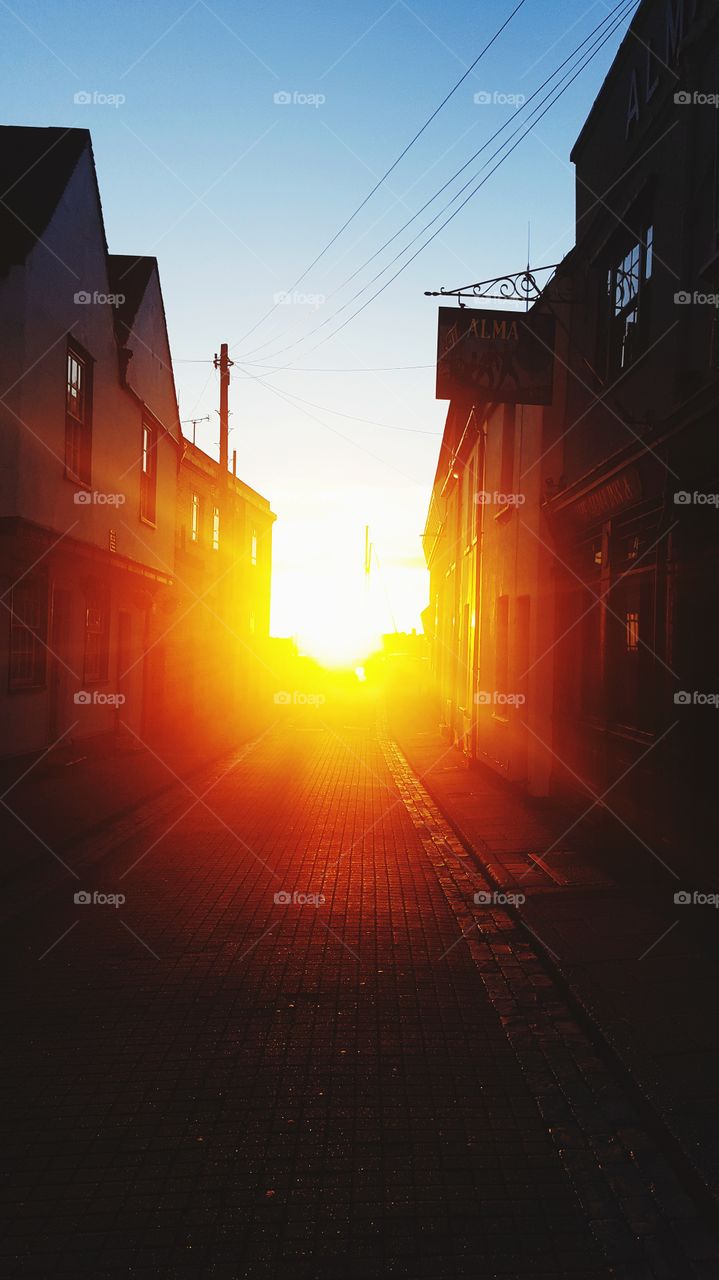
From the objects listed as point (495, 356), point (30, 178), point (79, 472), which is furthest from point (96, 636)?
point (495, 356)

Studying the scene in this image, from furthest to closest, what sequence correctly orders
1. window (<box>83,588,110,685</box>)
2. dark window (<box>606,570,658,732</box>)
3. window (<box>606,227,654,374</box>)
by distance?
window (<box>83,588,110,685</box>), window (<box>606,227,654,374</box>), dark window (<box>606,570,658,732</box>)

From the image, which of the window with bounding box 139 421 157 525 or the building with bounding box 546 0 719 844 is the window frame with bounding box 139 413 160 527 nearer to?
the window with bounding box 139 421 157 525

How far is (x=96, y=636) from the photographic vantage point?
1617 centimetres

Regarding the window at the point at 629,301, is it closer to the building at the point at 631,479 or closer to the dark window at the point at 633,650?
the building at the point at 631,479

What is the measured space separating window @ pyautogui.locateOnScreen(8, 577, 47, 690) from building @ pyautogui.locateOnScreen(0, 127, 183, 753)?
0.10 ft

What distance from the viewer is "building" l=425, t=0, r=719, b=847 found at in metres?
7.27

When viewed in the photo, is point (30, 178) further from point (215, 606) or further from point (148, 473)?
point (215, 606)

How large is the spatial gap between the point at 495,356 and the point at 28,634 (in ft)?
25.3

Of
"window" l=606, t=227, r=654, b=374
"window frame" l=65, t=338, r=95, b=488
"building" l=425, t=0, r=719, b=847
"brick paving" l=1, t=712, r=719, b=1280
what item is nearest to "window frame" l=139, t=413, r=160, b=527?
"window frame" l=65, t=338, r=95, b=488

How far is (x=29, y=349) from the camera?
11797mm

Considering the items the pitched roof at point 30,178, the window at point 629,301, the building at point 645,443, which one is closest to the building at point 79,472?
the pitched roof at point 30,178

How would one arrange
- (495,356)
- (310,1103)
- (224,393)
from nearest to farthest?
1. (310,1103)
2. (495,356)
3. (224,393)

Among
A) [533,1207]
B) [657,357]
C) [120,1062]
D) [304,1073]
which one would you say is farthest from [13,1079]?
[657,357]

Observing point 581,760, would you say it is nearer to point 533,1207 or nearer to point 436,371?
point 436,371
